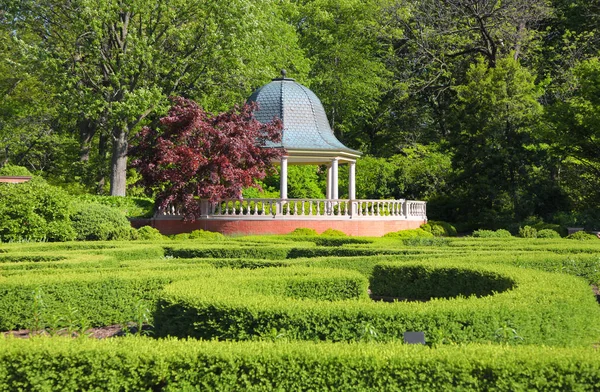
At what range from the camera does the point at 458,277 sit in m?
12.2

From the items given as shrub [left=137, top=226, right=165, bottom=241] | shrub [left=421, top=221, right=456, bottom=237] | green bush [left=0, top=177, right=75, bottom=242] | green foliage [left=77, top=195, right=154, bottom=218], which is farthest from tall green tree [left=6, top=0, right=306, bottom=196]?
shrub [left=421, top=221, right=456, bottom=237]

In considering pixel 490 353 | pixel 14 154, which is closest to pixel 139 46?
pixel 14 154

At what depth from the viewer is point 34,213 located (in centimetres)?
2081

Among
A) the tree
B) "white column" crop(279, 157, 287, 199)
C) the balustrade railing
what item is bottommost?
the balustrade railing

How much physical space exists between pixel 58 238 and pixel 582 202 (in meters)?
24.1

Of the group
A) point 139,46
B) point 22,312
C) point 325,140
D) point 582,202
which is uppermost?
point 139,46

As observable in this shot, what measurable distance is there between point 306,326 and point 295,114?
960 inches

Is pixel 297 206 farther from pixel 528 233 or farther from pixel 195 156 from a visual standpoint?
pixel 528 233

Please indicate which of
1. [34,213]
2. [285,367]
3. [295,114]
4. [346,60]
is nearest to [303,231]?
[295,114]

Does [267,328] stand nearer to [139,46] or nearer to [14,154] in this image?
[139,46]

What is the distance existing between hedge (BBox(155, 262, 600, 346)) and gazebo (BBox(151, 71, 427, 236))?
734 inches

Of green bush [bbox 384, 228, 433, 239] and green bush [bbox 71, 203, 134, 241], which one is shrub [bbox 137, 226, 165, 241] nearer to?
green bush [bbox 71, 203, 134, 241]

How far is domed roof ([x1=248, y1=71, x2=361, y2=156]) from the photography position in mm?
30594

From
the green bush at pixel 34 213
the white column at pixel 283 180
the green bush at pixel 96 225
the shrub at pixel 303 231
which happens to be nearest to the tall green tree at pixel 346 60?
the white column at pixel 283 180
